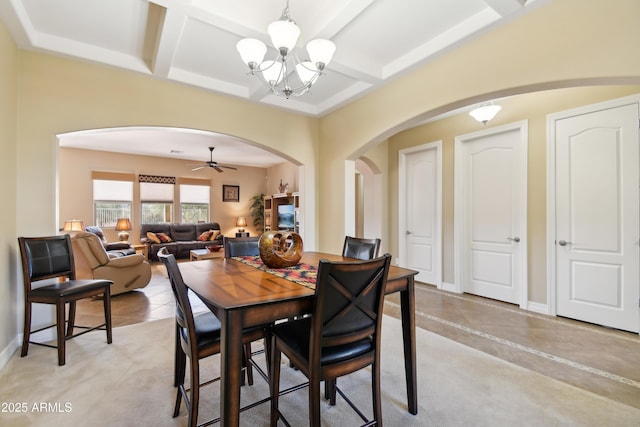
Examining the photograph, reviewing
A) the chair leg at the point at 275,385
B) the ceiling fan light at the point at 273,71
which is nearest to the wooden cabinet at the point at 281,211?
the ceiling fan light at the point at 273,71

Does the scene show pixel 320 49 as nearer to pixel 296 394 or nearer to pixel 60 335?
pixel 296 394

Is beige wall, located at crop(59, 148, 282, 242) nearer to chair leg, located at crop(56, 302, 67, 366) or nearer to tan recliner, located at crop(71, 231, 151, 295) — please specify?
tan recliner, located at crop(71, 231, 151, 295)

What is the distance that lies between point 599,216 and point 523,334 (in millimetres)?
1516

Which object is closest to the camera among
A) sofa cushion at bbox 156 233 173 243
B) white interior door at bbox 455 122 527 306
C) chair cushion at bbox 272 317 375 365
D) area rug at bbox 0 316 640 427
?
chair cushion at bbox 272 317 375 365

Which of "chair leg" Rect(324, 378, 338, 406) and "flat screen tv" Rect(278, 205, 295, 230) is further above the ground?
"flat screen tv" Rect(278, 205, 295, 230)

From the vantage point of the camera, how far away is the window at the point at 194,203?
26.6ft

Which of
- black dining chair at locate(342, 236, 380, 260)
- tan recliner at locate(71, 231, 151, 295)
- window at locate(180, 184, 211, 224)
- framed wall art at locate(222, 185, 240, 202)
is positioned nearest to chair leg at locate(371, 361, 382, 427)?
black dining chair at locate(342, 236, 380, 260)

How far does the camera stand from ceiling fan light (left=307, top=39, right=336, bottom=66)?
1.94 m

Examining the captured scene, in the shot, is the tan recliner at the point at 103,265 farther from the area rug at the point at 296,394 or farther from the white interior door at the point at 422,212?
the white interior door at the point at 422,212

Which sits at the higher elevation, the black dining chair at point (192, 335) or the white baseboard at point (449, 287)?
the black dining chair at point (192, 335)

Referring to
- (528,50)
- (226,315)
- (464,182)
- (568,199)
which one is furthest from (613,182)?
(226,315)

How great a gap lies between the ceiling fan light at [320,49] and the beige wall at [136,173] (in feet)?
23.3

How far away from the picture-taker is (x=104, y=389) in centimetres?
197

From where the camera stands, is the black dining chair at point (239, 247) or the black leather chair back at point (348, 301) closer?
the black leather chair back at point (348, 301)
